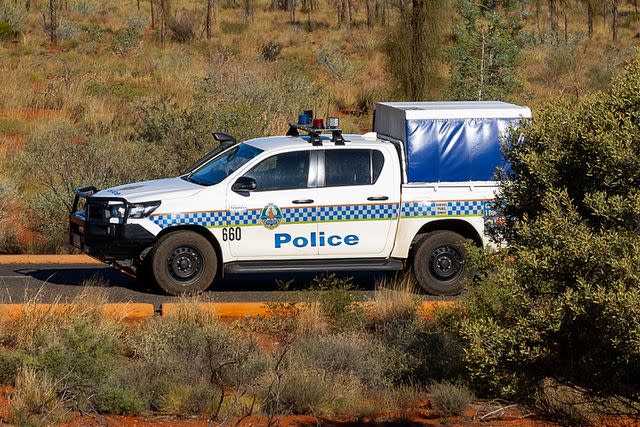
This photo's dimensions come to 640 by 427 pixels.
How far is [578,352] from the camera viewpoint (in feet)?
22.3

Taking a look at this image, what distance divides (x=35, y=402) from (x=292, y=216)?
15.4 feet

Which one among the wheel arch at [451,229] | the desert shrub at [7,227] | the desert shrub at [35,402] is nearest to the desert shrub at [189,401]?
the desert shrub at [35,402]

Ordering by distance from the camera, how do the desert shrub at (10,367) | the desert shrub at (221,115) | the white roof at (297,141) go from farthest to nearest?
the desert shrub at (221,115), the white roof at (297,141), the desert shrub at (10,367)

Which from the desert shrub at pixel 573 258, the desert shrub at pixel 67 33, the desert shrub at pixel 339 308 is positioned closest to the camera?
the desert shrub at pixel 573 258

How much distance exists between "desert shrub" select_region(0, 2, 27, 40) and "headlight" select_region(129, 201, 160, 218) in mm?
33735

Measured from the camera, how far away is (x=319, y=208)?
40.7 feet

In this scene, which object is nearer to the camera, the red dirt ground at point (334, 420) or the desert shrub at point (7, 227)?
the red dirt ground at point (334, 420)

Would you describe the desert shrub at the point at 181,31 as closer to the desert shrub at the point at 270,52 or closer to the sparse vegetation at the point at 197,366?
the desert shrub at the point at 270,52

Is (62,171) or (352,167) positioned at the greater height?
(352,167)

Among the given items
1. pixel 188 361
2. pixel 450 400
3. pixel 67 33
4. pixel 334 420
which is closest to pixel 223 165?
pixel 188 361

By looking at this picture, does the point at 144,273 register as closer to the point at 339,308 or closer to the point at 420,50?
the point at 339,308

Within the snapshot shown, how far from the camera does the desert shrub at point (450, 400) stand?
9.10 metres

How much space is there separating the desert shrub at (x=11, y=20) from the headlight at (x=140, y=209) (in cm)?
3373

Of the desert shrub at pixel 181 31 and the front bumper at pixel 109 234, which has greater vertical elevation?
the desert shrub at pixel 181 31
